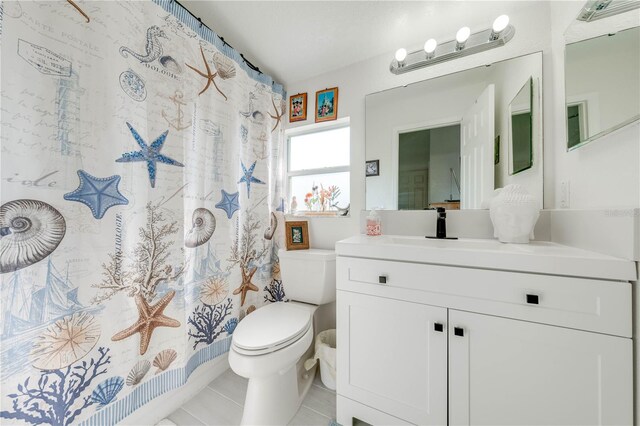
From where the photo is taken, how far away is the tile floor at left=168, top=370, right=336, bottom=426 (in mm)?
1139

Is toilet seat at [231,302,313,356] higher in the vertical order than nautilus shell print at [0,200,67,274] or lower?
lower

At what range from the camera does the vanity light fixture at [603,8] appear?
2.29ft

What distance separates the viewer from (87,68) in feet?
2.89

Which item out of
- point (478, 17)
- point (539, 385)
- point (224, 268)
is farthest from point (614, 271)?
point (224, 268)

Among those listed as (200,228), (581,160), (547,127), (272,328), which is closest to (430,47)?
(547,127)

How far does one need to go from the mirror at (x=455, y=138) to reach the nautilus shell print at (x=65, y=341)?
154cm

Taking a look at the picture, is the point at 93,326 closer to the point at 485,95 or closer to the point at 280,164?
the point at 280,164

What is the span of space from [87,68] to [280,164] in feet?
3.86

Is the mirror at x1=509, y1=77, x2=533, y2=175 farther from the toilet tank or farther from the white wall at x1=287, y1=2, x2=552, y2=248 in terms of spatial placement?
the toilet tank

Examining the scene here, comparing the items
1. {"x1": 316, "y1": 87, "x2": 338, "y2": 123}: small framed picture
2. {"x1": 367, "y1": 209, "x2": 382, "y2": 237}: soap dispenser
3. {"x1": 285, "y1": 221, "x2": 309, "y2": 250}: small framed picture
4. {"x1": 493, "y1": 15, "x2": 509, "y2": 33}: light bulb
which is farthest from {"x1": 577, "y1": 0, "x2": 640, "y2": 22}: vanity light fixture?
{"x1": 285, "y1": 221, "x2": 309, "y2": 250}: small framed picture

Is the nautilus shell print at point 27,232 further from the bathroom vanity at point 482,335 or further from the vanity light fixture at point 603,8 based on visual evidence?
the vanity light fixture at point 603,8

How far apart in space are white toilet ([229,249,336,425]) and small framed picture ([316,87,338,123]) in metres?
1.09

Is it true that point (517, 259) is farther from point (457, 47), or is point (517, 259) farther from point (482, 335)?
point (457, 47)

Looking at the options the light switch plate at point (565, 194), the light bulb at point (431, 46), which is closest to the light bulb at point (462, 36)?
the light bulb at point (431, 46)
